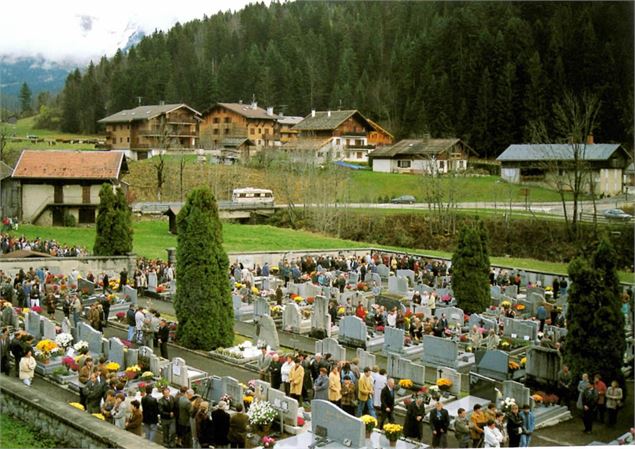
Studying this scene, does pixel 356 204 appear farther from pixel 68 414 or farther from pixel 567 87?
pixel 68 414

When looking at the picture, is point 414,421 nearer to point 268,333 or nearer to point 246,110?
point 268,333

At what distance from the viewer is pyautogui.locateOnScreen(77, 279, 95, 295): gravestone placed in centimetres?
2370

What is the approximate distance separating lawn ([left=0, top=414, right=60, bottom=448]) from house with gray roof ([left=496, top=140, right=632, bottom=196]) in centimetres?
2424

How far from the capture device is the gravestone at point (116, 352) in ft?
51.3

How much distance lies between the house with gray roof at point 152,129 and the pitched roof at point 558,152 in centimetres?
1964

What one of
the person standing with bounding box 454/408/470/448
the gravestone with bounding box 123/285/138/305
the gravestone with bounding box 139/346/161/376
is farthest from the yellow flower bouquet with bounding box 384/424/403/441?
the gravestone with bounding box 123/285/138/305

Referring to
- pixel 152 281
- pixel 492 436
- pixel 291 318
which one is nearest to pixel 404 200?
pixel 152 281

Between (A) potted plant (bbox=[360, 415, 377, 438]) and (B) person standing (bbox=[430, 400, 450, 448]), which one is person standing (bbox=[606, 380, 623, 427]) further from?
(A) potted plant (bbox=[360, 415, 377, 438])

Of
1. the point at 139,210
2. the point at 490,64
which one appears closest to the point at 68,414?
the point at 139,210

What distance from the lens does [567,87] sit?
5472 centimetres

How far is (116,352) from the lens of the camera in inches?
620

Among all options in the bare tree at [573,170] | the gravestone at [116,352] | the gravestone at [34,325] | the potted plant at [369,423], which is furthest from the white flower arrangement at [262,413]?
the bare tree at [573,170]

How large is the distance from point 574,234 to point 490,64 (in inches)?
1655

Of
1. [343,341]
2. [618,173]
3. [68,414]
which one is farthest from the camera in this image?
[618,173]
